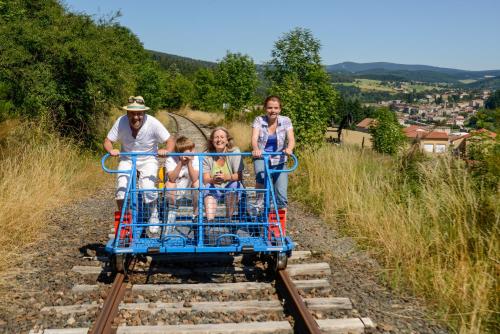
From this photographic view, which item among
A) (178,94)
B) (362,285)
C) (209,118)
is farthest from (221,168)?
(178,94)

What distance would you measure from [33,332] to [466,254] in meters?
4.10

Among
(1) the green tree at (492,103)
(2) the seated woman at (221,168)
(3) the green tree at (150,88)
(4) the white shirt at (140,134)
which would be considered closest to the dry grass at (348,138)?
(1) the green tree at (492,103)

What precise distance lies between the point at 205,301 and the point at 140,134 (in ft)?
7.07

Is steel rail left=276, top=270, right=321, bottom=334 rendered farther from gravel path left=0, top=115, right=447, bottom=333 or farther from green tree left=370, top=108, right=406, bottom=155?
green tree left=370, top=108, right=406, bottom=155

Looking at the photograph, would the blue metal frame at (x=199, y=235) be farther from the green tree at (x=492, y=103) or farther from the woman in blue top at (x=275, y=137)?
the green tree at (x=492, y=103)

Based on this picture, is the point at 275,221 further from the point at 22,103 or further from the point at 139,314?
the point at 22,103

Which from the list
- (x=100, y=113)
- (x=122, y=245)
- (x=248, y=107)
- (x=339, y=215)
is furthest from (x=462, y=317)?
(x=248, y=107)

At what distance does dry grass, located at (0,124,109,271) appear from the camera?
6.32m

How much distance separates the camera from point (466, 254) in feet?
16.5

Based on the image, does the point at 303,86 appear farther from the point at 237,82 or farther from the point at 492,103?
the point at 237,82

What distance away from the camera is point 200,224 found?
492 cm

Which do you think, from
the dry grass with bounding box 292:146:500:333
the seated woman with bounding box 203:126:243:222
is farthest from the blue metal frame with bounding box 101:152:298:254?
the dry grass with bounding box 292:146:500:333

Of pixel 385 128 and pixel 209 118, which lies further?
pixel 385 128

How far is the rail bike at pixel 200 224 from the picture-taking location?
488 cm
